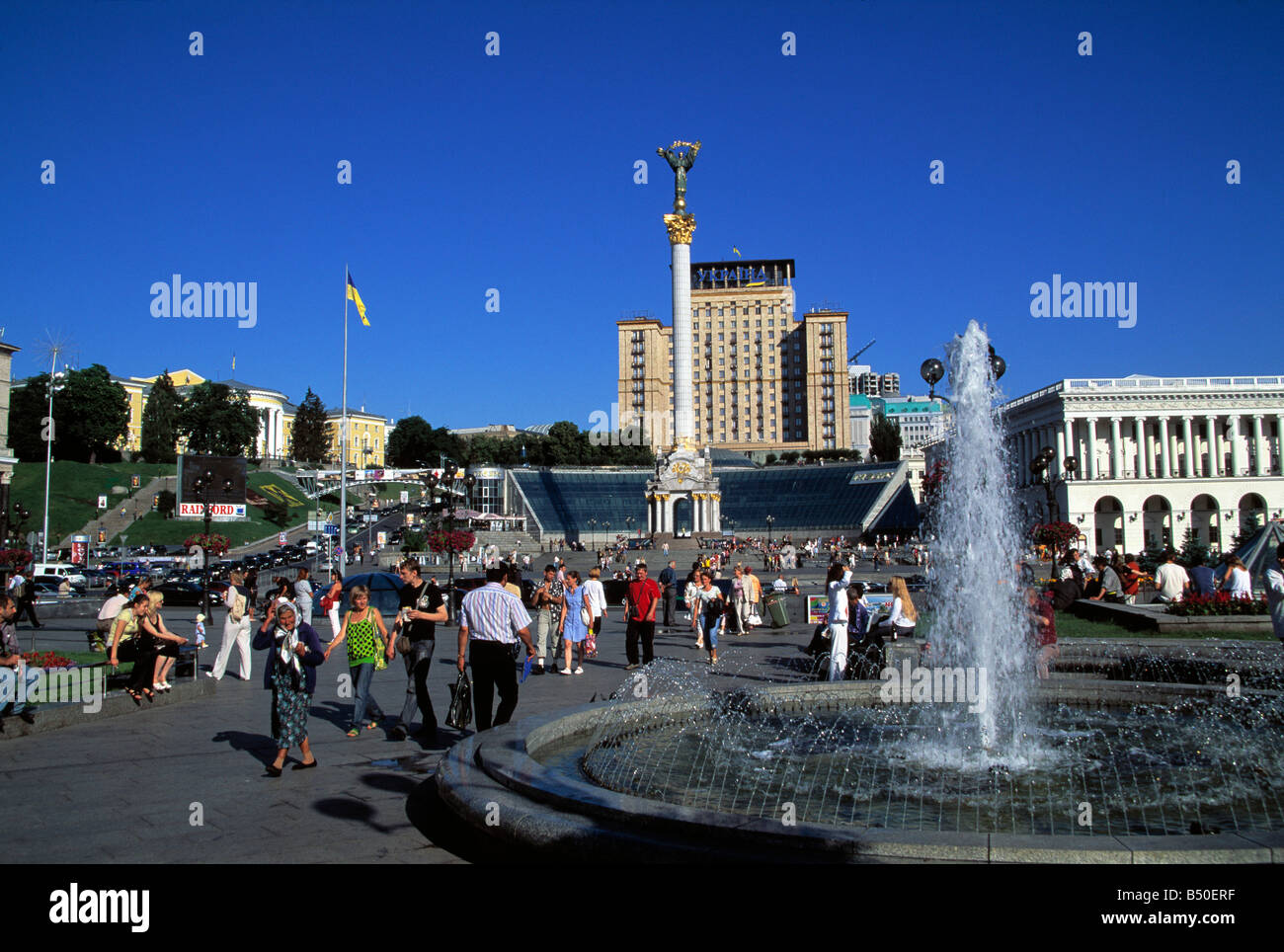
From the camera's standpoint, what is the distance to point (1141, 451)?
243 ft

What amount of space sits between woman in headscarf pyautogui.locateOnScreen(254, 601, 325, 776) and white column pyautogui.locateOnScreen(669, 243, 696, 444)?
6663cm

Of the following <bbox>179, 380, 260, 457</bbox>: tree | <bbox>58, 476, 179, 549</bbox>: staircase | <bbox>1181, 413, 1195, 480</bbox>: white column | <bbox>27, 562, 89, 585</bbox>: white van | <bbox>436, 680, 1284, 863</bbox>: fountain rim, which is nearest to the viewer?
<bbox>436, 680, 1284, 863</bbox>: fountain rim

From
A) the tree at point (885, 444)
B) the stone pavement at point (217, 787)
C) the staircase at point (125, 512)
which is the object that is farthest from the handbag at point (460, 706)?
the tree at point (885, 444)

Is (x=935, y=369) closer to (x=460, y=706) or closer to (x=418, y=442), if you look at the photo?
(x=460, y=706)

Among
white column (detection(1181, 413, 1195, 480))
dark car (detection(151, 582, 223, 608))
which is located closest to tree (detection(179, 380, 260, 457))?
dark car (detection(151, 582, 223, 608))

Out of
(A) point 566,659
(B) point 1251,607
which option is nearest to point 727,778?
(A) point 566,659

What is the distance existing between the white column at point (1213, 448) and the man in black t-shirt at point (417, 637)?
79.5m

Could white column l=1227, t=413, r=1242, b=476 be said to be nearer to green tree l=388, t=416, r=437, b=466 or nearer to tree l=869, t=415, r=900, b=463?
tree l=869, t=415, r=900, b=463

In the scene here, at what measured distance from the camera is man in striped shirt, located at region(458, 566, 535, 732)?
8.49m

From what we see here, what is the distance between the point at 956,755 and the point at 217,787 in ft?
20.8

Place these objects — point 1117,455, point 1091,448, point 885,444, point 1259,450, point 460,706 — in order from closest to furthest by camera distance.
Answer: point 460,706 < point 1259,450 < point 1091,448 < point 1117,455 < point 885,444

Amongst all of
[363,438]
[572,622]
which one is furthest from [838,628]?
[363,438]

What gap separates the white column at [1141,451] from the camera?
74.0 meters

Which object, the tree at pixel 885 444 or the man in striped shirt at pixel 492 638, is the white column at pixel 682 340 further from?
the man in striped shirt at pixel 492 638
